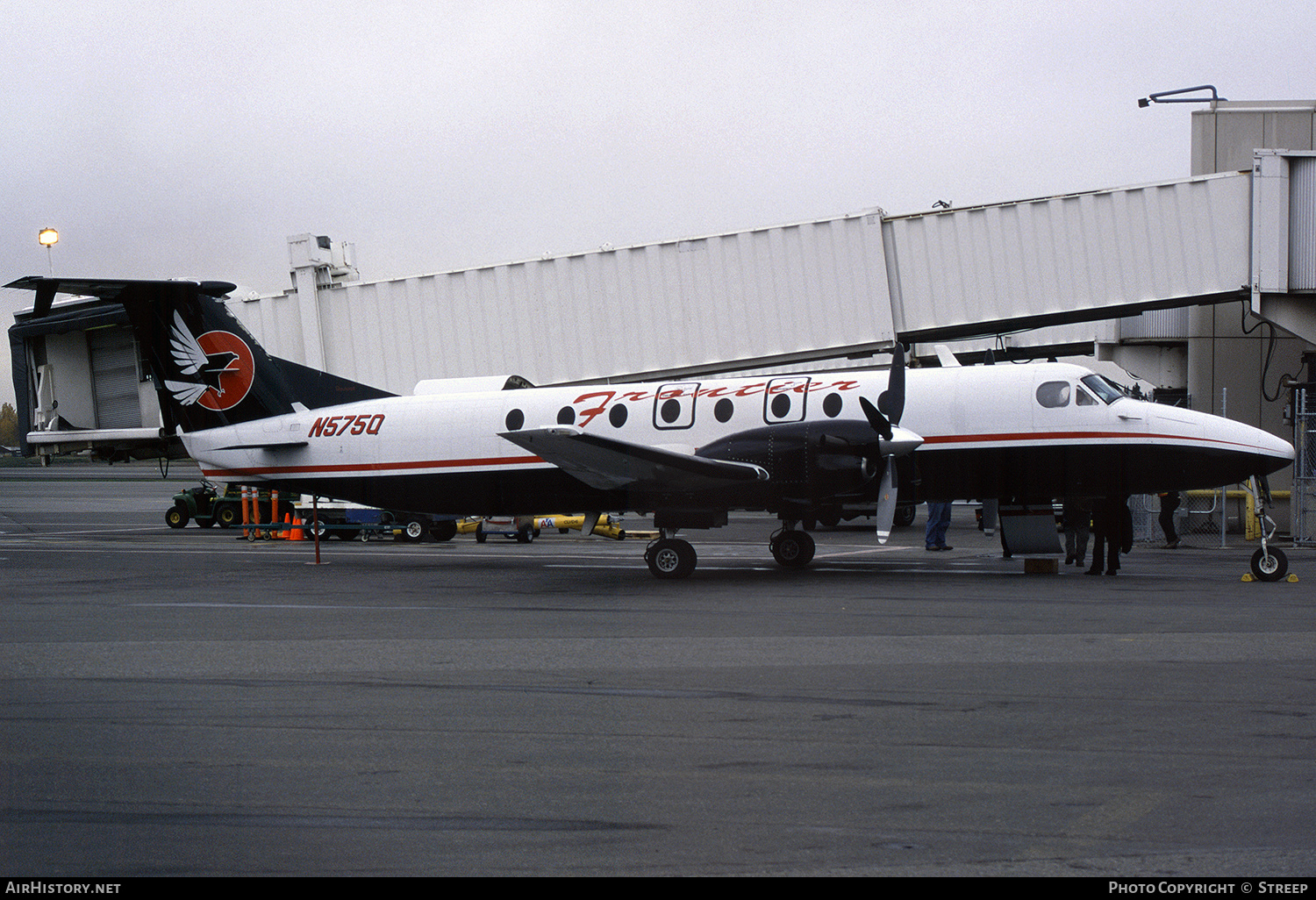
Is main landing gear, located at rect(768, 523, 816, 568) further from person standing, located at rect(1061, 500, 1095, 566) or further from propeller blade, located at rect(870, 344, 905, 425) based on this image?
person standing, located at rect(1061, 500, 1095, 566)

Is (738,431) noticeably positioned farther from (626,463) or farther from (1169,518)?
(1169,518)

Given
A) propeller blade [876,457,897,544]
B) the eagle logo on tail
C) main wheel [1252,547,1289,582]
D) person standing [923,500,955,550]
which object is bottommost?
main wheel [1252,547,1289,582]

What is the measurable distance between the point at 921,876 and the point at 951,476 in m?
12.9

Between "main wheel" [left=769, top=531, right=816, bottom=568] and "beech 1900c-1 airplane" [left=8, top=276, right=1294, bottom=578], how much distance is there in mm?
29

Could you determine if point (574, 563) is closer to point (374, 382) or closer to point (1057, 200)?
point (374, 382)

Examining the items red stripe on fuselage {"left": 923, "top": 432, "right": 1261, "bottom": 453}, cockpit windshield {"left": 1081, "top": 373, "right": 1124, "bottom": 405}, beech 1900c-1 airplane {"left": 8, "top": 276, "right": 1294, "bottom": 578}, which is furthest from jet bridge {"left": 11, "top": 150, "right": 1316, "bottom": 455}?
red stripe on fuselage {"left": 923, "top": 432, "right": 1261, "bottom": 453}

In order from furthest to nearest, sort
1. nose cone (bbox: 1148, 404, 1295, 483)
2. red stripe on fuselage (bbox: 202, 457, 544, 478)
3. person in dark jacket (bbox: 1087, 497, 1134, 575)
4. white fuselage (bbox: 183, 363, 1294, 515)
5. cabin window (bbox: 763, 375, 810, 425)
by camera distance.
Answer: red stripe on fuselage (bbox: 202, 457, 544, 478) < cabin window (bbox: 763, 375, 810, 425) < person in dark jacket (bbox: 1087, 497, 1134, 575) < white fuselage (bbox: 183, 363, 1294, 515) < nose cone (bbox: 1148, 404, 1295, 483)

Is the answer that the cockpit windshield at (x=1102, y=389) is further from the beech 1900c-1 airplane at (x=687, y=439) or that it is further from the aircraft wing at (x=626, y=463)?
the aircraft wing at (x=626, y=463)

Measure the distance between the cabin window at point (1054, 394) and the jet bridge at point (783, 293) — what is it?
26.8 ft

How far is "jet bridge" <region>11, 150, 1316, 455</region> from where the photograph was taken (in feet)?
75.0

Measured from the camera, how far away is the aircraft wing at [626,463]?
15.2 metres

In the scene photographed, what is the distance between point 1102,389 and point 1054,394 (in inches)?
30.1

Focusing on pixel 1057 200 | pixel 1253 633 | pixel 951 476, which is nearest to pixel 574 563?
pixel 951 476

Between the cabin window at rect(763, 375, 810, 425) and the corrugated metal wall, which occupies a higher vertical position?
the corrugated metal wall
